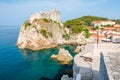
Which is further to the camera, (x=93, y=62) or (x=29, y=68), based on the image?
(x=29, y=68)

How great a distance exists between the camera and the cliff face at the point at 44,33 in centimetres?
4666

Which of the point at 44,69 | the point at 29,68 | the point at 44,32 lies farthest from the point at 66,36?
the point at 44,69

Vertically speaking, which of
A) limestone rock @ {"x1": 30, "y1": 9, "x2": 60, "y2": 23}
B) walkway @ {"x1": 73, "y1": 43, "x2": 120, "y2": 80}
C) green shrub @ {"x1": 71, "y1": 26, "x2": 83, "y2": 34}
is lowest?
green shrub @ {"x1": 71, "y1": 26, "x2": 83, "y2": 34}

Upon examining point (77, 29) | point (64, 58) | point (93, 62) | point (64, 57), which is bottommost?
point (64, 58)

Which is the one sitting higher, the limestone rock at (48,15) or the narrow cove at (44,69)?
the limestone rock at (48,15)

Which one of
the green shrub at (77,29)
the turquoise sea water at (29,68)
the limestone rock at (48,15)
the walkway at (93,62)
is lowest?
the turquoise sea water at (29,68)

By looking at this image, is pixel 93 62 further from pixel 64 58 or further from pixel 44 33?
pixel 44 33

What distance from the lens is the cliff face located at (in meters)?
46.7

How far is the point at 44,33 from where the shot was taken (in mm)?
48406

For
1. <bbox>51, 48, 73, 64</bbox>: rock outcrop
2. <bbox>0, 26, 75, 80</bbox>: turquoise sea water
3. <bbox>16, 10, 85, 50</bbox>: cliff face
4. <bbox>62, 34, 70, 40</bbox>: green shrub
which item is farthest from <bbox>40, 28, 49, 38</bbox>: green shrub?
<bbox>51, 48, 73, 64</bbox>: rock outcrop

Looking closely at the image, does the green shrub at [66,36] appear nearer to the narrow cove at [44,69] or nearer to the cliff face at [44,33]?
the cliff face at [44,33]

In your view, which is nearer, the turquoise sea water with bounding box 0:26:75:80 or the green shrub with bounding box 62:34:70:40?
the turquoise sea water with bounding box 0:26:75:80

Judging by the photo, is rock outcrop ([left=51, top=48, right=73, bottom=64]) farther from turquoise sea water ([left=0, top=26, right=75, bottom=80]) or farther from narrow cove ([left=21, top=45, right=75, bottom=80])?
turquoise sea water ([left=0, top=26, right=75, bottom=80])

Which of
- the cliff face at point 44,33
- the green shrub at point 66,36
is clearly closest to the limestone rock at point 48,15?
the cliff face at point 44,33
